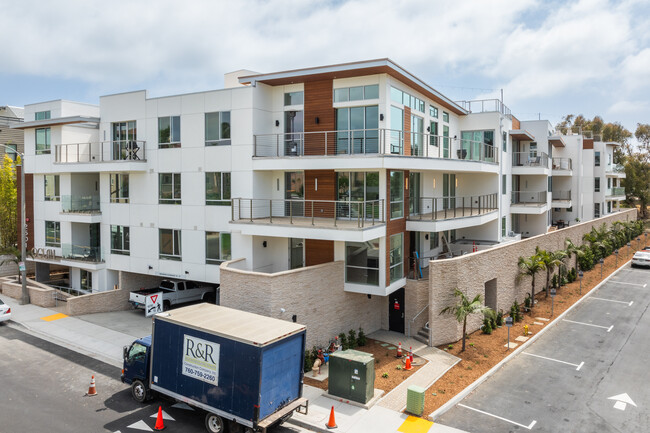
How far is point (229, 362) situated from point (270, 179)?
11.4 metres

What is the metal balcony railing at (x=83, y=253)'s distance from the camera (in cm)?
2608

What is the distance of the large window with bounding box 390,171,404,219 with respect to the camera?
1972 centimetres

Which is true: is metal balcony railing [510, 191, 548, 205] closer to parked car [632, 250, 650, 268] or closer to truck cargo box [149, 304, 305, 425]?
parked car [632, 250, 650, 268]

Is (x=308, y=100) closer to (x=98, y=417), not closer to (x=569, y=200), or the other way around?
(x=98, y=417)

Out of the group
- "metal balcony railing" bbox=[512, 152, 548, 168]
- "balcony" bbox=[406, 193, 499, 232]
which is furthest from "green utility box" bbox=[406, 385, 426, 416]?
"metal balcony railing" bbox=[512, 152, 548, 168]

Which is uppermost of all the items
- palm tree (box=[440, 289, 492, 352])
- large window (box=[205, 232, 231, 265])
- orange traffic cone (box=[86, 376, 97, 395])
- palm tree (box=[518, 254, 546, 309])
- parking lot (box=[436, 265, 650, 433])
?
large window (box=[205, 232, 231, 265])

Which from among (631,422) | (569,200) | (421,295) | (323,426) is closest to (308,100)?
(421,295)

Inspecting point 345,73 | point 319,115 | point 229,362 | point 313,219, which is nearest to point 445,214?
point 313,219

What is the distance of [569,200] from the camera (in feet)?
141

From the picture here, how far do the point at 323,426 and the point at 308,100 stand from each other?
541 inches

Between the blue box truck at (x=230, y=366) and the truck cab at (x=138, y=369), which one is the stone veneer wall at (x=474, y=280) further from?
the truck cab at (x=138, y=369)

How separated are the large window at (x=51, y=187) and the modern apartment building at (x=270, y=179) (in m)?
0.15

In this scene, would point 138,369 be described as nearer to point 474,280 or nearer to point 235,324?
point 235,324

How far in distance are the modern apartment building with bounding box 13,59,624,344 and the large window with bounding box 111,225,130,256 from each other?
0.09m
